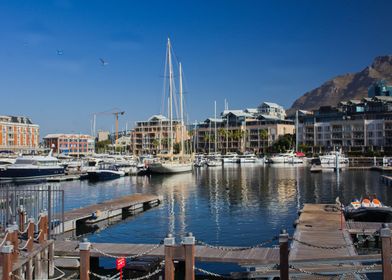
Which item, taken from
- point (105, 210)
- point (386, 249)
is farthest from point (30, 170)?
point (386, 249)

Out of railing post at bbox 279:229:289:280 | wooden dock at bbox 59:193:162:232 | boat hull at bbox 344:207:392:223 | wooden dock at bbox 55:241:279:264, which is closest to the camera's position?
railing post at bbox 279:229:289:280

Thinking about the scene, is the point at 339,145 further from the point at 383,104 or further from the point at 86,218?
the point at 86,218

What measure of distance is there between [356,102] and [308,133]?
897 inches

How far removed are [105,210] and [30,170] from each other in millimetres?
57597

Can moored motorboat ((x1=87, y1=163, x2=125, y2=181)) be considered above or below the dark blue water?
above

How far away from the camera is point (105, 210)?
143 ft

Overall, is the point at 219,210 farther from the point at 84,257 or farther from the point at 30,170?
the point at 30,170

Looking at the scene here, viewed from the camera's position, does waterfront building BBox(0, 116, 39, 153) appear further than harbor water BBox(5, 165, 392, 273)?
Yes

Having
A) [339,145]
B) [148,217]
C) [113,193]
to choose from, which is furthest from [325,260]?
[339,145]

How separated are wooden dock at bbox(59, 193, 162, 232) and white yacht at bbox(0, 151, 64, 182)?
47.2 meters

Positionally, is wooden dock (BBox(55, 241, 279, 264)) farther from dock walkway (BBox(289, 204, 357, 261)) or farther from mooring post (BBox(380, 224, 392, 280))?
mooring post (BBox(380, 224, 392, 280))

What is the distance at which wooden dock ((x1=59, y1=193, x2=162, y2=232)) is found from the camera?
38312 millimetres

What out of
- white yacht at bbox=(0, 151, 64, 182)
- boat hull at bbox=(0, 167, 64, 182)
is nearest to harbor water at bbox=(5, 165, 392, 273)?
boat hull at bbox=(0, 167, 64, 182)

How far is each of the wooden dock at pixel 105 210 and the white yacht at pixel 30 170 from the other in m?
47.2
